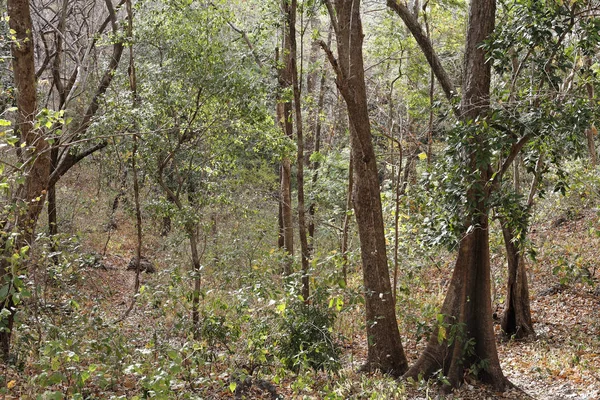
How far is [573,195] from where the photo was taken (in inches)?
683

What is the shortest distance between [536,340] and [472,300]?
3478 mm

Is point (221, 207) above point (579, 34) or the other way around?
the other way around

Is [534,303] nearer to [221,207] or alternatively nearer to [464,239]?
[464,239]

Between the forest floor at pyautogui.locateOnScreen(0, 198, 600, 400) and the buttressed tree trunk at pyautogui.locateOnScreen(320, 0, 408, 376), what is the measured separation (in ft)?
1.50

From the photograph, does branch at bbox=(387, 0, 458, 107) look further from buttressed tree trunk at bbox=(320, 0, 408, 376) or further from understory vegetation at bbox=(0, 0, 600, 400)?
Answer: buttressed tree trunk at bbox=(320, 0, 408, 376)

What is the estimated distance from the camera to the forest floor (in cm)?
782

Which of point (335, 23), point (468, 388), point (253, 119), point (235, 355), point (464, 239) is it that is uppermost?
point (335, 23)

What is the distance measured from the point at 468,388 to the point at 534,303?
612 centimetres

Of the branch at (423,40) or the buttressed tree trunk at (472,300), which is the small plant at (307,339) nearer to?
the buttressed tree trunk at (472,300)

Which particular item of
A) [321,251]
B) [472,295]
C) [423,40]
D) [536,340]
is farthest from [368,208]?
[536,340]

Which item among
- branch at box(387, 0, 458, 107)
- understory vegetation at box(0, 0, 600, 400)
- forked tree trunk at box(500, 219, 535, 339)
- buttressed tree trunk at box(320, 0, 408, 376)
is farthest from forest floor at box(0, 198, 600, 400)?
branch at box(387, 0, 458, 107)

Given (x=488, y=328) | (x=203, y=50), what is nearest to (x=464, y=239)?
(x=488, y=328)

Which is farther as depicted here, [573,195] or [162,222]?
[162,222]

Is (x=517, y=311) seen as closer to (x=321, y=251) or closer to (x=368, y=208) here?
(x=321, y=251)
